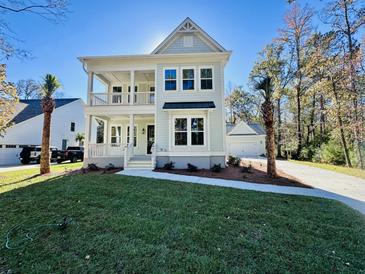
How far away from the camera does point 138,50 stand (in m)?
15.0

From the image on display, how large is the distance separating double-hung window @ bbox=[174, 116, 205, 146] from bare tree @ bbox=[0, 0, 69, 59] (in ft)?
25.7

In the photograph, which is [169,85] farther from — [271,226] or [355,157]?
[355,157]

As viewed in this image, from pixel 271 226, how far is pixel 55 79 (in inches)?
525

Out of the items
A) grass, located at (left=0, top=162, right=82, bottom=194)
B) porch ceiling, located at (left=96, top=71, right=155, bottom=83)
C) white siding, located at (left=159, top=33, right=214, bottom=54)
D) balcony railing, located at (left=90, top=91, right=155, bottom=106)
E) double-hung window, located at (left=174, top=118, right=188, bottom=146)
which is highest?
white siding, located at (left=159, top=33, right=214, bottom=54)

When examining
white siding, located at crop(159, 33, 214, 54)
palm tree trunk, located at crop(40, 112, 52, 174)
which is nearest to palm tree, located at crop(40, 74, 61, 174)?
palm tree trunk, located at crop(40, 112, 52, 174)

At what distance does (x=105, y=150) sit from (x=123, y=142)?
8.10 feet

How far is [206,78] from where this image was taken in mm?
13039

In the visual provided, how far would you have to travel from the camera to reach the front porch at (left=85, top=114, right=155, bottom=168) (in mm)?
12633

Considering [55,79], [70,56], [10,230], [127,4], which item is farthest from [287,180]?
[70,56]

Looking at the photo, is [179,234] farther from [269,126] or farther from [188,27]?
[188,27]

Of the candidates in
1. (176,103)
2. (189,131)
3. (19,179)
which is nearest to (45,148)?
(19,179)

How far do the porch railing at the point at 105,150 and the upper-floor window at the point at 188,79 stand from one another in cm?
618

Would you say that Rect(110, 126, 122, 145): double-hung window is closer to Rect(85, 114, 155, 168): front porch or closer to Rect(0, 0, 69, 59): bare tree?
Rect(85, 114, 155, 168): front porch

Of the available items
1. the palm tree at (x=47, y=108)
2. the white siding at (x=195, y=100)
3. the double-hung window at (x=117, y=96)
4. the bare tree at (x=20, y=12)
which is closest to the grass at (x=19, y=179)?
the palm tree at (x=47, y=108)
